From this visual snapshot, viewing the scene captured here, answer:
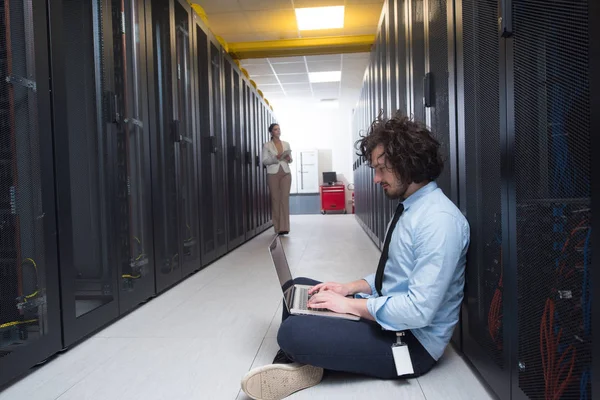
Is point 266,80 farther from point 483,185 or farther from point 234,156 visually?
point 483,185

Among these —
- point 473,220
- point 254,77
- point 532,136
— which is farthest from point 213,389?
point 254,77

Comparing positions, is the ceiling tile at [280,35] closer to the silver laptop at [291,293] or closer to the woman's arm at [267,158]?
the woman's arm at [267,158]

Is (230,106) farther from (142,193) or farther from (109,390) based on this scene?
(109,390)

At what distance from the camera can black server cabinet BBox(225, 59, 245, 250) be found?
5.27 metres

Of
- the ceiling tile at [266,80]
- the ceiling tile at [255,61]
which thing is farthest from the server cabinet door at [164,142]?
the ceiling tile at [266,80]

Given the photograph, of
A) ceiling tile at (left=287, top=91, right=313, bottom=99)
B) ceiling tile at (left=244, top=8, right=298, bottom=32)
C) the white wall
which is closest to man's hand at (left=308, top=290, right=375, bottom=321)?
ceiling tile at (left=244, top=8, right=298, bottom=32)

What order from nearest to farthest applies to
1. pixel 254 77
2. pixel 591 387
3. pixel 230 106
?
pixel 591 387 < pixel 230 106 < pixel 254 77

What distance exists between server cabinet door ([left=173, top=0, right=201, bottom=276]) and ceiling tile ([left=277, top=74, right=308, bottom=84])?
5514 mm

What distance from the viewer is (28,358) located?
1688mm

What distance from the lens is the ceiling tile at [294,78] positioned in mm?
9258

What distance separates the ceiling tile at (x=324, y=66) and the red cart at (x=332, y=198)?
392 centimetres

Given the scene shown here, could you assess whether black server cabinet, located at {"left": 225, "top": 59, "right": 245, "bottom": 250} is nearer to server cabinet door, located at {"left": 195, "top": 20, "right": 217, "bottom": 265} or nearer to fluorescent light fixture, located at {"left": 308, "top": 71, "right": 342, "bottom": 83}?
server cabinet door, located at {"left": 195, "top": 20, "right": 217, "bottom": 265}

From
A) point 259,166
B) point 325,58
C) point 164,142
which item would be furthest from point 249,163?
point 164,142

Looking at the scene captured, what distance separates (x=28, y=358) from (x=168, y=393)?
60 centimetres
